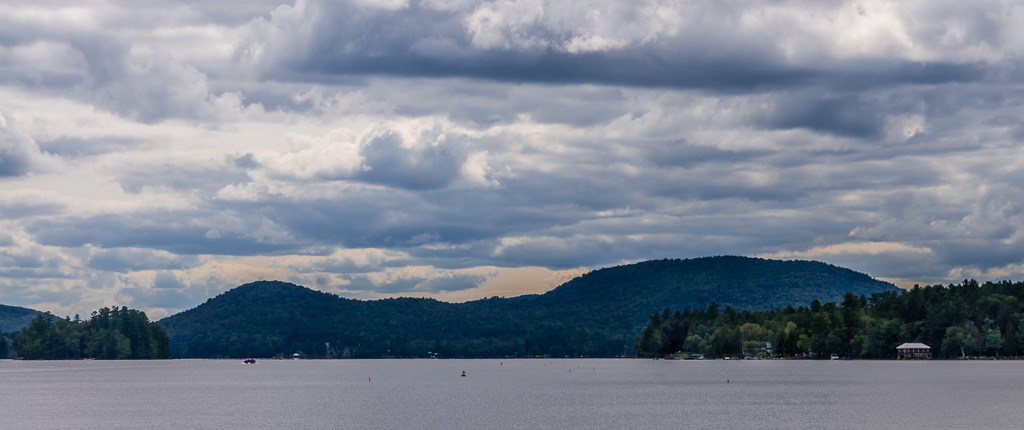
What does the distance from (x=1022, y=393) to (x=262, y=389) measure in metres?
111

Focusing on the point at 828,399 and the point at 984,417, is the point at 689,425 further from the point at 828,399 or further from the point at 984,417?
the point at 828,399

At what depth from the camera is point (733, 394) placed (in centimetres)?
13938

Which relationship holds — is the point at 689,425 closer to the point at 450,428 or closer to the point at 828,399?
the point at 450,428

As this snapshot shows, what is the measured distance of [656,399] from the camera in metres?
133

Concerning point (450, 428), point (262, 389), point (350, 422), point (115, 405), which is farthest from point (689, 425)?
point (262, 389)

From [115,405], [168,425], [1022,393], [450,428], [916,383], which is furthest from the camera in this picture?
[916,383]

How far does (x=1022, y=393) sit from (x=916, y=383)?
99.6ft

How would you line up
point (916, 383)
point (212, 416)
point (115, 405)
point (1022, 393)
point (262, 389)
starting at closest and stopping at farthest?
1. point (212, 416)
2. point (1022, 393)
3. point (115, 405)
4. point (916, 383)
5. point (262, 389)

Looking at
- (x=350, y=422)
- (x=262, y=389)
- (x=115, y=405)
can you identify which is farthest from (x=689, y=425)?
(x=262, y=389)

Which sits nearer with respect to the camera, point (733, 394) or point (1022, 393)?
point (1022, 393)

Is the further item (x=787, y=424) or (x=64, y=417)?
(x=64, y=417)

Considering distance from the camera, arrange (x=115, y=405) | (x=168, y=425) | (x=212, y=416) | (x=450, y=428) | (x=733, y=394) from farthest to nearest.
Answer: (x=733, y=394), (x=115, y=405), (x=212, y=416), (x=168, y=425), (x=450, y=428)

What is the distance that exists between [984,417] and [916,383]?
60.0 metres

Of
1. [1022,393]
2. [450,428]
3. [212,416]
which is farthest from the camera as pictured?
[1022,393]
